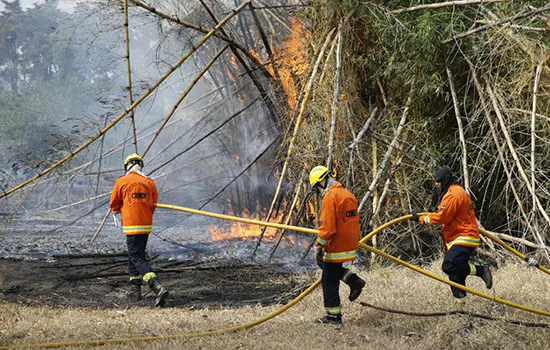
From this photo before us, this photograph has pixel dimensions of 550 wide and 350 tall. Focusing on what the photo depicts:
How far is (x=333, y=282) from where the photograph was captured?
5.48 meters

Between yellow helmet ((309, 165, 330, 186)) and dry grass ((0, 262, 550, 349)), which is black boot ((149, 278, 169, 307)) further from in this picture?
yellow helmet ((309, 165, 330, 186))

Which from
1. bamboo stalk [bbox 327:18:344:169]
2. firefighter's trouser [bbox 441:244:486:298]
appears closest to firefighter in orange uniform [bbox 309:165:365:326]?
firefighter's trouser [bbox 441:244:486:298]

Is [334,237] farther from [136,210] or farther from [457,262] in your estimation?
[136,210]

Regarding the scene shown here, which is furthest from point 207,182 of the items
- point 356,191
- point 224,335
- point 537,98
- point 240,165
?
point 224,335

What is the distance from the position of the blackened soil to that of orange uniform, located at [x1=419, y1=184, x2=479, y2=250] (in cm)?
225

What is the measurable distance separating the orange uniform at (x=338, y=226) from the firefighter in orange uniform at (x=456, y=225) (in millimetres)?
910

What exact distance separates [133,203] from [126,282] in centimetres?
164

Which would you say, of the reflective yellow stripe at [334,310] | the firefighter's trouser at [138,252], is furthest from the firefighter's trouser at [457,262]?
the firefighter's trouser at [138,252]

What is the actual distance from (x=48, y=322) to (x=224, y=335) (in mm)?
1721

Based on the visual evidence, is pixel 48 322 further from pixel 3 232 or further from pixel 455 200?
pixel 3 232

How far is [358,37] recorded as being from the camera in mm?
8484

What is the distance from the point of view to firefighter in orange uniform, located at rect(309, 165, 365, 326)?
17.3ft

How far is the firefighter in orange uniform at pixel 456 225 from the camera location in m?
5.81

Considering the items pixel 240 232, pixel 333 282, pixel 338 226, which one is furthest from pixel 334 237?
pixel 240 232
